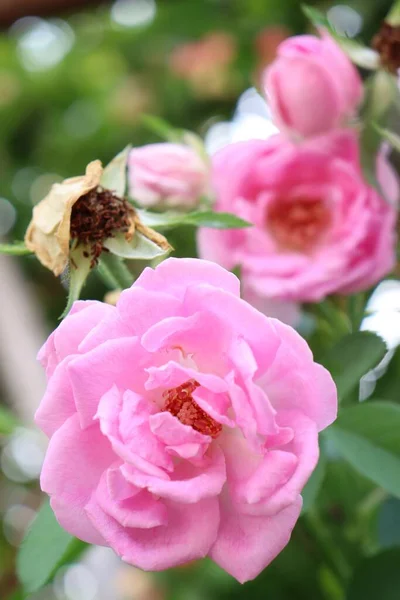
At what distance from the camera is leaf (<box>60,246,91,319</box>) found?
31 centimetres

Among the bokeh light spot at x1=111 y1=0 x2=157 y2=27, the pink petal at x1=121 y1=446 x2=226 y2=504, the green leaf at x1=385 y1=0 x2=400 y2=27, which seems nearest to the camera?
the pink petal at x1=121 y1=446 x2=226 y2=504

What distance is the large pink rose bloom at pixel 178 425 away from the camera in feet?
0.81

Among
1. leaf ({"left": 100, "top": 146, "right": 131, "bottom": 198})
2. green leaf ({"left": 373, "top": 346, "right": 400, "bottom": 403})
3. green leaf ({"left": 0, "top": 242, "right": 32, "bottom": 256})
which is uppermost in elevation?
leaf ({"left": 100, "top": 146, "right": 131, "bottom": 198})

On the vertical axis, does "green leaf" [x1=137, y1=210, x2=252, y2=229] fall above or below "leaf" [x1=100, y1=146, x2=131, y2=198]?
below

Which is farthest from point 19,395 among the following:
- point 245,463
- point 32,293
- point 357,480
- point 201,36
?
point 245,463

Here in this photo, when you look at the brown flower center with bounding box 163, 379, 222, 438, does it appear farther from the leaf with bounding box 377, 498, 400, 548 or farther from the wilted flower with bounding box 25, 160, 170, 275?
the leaf with bounding box 377, 498, 400, 548

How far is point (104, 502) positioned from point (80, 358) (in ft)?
0.16

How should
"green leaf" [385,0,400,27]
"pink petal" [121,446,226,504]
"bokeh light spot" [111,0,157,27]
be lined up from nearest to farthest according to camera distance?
"pink petal" [121,446,226,504] < "green leaf" [385,0,400,27] < "bokeh light spot" [111,0,157,27]

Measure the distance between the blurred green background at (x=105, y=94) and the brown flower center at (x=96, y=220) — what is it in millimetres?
499

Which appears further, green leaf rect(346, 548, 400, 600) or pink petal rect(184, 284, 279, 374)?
green leaf rect(346, 548, 400, 600)

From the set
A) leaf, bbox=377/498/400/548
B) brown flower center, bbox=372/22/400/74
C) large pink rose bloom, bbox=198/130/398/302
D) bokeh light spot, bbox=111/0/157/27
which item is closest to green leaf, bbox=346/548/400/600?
leaf, bbox=377/498/400/548

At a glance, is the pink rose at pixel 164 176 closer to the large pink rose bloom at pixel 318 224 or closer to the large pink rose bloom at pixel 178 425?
the large pink rose bloom at pixel 318 224

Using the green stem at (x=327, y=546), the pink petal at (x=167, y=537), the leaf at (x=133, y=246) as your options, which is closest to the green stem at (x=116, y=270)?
the leaf at (x=133, y=246)

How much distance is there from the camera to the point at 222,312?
26cm
